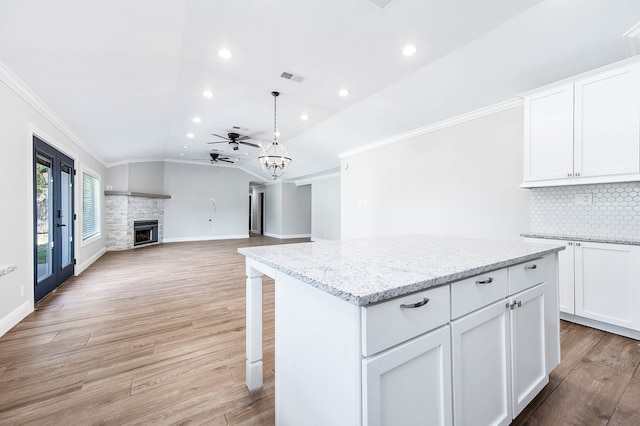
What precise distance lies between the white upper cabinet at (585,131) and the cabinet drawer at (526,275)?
1.68m

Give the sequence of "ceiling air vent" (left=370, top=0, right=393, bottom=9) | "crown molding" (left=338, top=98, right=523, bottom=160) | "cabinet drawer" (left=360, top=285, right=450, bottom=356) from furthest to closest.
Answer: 1. "crown molding" (left=338, top=98, right=523, bottom=160)
2. "ceiling air vent" (left=370, top=0, right=393, bottom=9)
3. "cabinet drawer" (left=360, top=285, right=450, bottom=356)

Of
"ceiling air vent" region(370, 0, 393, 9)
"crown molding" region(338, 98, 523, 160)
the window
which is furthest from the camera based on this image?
the window

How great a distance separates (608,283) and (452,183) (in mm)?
2103

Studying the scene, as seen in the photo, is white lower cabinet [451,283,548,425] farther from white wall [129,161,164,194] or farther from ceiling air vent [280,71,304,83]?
white wall [129,161,164,194]

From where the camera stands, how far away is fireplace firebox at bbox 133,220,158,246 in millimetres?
8227

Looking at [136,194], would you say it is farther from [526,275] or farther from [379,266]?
[526,275]

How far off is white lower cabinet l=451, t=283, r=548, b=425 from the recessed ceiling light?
2505 mm

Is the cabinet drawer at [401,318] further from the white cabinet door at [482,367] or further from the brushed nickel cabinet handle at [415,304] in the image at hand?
the white cabinet door at [482,367]

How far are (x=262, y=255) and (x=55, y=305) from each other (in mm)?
3472

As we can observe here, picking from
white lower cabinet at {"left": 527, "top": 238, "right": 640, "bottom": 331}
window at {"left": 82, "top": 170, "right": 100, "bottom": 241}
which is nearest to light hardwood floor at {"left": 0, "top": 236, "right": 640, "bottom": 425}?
white lower cabinet at {"left": 527, "top": 238, "right": 640, "bottom": 331}

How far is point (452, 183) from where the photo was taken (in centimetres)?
415

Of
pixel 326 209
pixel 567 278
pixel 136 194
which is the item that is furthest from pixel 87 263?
pixel 567 278

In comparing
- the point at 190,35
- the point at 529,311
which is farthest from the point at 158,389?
the point at 190,35

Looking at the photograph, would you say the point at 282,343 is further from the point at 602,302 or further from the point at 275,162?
the point at 275,162
